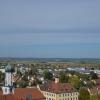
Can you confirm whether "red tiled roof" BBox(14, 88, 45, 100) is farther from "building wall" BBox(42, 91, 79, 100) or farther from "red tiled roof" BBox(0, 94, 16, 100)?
"building wall" BBox(42, 91, 79, 100)

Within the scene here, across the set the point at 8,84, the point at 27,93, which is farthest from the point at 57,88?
the point at 8,84

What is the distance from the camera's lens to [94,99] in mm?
61031

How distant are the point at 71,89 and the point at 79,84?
1818 centimetres

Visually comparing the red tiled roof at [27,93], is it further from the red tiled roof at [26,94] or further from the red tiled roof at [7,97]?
the red tiled roof at [7,97]

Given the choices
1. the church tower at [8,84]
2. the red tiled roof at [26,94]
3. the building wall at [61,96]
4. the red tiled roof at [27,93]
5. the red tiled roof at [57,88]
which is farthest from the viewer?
the red tiled roof at [57,88]

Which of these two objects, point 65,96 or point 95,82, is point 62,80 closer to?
point 95,82

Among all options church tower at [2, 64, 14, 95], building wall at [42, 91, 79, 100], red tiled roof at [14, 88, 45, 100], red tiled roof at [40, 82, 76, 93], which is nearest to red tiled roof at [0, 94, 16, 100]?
red tiled roof at [14, 88, 45, 100]

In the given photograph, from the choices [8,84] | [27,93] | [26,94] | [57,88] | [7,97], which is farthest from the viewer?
[57,88]

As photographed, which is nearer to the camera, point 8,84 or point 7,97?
point 7,97

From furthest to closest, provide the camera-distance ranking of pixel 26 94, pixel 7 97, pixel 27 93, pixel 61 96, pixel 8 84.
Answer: pixel 61 96
pixel 8 84
pixel 27 93
pixel 26 94
pixel 7 97

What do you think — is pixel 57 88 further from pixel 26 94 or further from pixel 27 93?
pixel 26 94

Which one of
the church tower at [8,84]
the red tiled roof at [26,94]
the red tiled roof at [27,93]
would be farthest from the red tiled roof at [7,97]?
the church tower at [8,84]

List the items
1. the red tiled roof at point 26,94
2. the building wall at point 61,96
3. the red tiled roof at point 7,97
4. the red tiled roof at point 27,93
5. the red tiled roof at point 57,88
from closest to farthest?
the red tiled roof at point 7,97 < the red tiled roof at point 26,94 < the red tiled roof at point 27,93 < the building wall at point 61,96 < the red tiled roof at point 57,88

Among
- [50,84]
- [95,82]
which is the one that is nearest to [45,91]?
[50,84]
